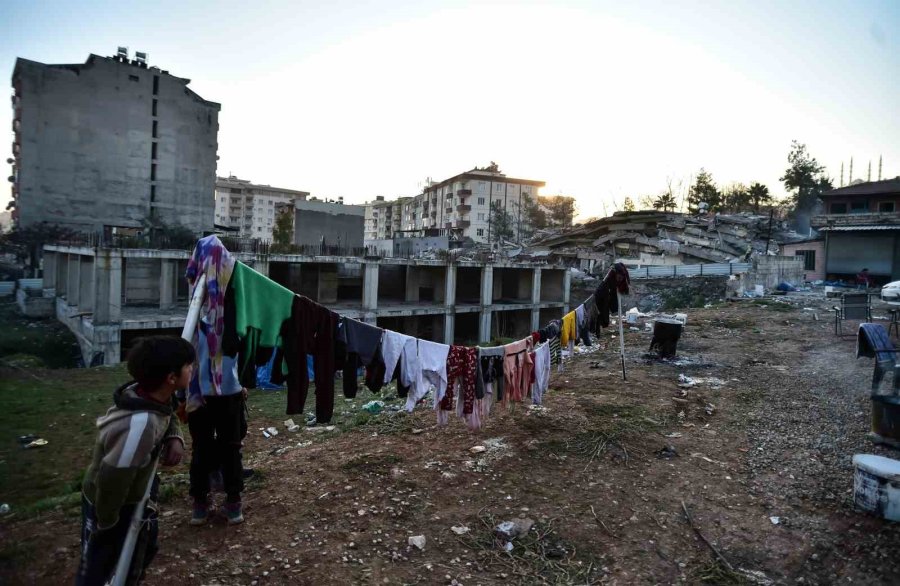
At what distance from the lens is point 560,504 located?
437 cm

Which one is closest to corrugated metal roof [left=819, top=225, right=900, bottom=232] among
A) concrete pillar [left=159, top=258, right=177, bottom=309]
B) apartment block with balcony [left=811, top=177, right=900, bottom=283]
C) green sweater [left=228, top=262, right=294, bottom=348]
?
apartment block with balcony [left=811, top=177, right=900, bottom=283]

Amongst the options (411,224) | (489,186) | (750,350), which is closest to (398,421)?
(750,350)

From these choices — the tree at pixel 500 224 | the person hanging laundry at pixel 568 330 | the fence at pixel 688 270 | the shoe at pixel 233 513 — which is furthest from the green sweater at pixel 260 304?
the tree at pixel 500 224

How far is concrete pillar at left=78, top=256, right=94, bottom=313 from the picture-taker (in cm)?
2252

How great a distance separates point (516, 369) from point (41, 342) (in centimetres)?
2399

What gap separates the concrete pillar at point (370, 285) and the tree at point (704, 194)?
135ft

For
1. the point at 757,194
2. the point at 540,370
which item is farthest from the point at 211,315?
the point at 757,194

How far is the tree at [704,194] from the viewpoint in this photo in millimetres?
53594

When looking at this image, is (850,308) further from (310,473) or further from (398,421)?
(310,473)

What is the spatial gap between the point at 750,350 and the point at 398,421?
892 centimetres

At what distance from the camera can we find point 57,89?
107 feet

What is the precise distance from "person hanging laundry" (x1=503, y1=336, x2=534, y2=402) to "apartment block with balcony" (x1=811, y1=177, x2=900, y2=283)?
2892 cm

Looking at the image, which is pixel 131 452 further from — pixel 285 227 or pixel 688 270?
pixel 285 227

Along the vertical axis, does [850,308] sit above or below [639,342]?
above
